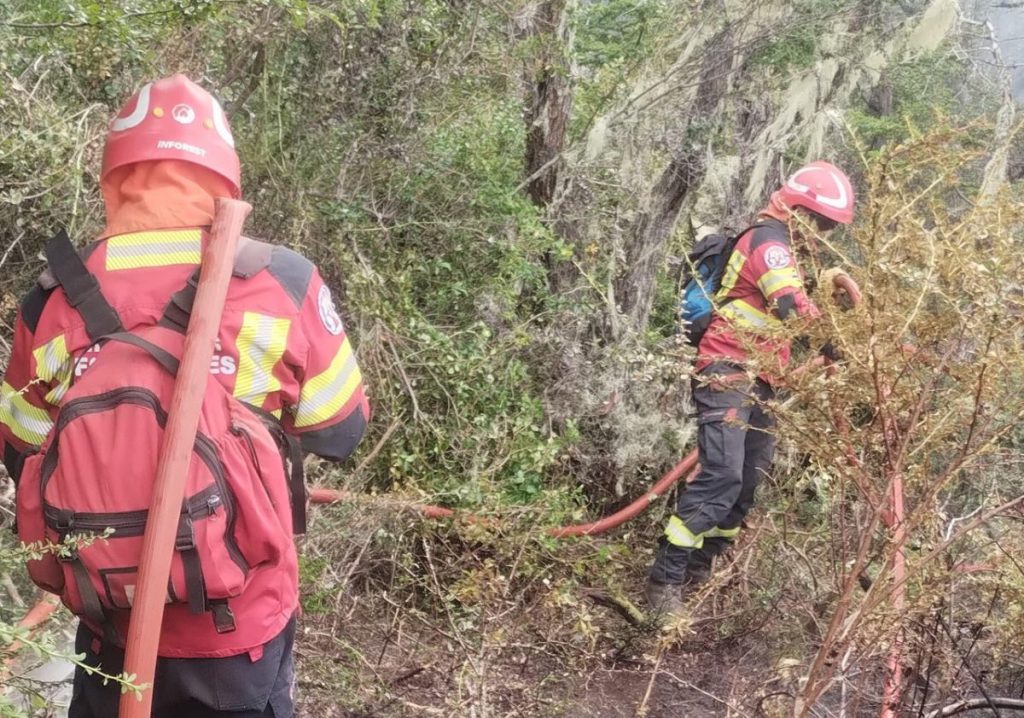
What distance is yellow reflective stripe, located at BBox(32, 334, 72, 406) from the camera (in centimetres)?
183

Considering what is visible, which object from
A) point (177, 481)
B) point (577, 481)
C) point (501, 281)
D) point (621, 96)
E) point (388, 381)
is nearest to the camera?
point (177, 481)

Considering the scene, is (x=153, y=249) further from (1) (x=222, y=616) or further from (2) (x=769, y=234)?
(2) (x=769, y=234)

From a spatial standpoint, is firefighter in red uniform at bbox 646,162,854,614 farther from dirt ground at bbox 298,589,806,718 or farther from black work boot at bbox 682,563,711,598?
dirt ground at bbox 298,589,806,718

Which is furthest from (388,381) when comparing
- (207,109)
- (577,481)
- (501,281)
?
(207,109)

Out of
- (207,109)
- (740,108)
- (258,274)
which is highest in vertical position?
(207,109)

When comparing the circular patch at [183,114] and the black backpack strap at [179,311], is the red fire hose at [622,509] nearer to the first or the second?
the black backpack strap at [179,311]

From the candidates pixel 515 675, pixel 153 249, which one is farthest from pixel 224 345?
pixel 515 675

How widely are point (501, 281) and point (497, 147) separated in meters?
0.87

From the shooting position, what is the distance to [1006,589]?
9.00 feet

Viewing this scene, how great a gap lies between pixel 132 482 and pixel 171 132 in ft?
2.51

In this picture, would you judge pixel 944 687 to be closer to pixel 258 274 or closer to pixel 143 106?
pixel 258 274

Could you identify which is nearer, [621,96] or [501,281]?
[501,281]

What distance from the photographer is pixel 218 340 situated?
1805mm

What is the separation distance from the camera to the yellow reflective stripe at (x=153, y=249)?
184 centimetres
